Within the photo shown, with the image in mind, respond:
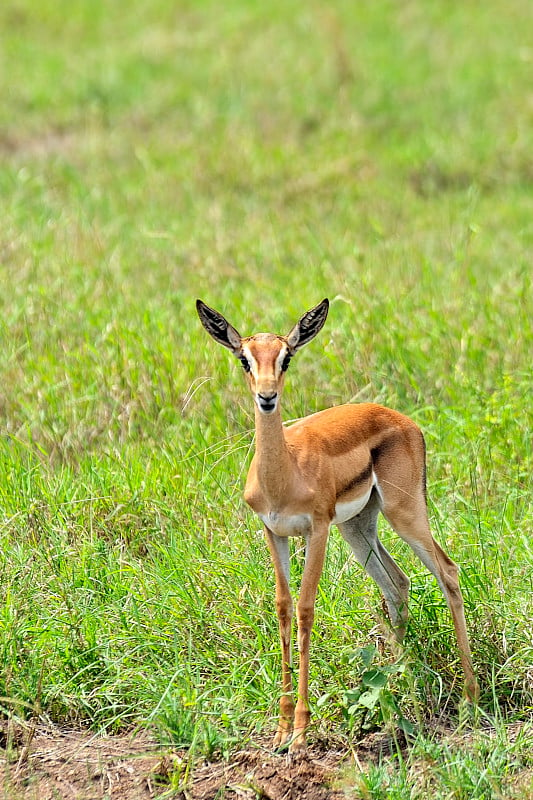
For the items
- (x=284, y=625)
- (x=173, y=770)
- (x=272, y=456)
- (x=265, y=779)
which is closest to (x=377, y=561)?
(x=284, y=625)

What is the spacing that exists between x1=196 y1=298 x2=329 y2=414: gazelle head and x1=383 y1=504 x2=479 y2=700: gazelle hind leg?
2.35 ft

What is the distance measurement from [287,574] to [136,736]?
0.76 meters

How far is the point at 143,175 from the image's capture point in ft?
33.4

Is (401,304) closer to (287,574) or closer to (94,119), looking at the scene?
(287,574)

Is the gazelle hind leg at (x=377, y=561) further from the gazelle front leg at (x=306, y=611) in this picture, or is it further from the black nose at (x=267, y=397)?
the black nose at (x=267, y=397)

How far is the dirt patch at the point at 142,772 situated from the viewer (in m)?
3.59

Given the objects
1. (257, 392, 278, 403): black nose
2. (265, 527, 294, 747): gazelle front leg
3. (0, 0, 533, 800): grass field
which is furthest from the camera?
(0, 0, 533, 800): grass field

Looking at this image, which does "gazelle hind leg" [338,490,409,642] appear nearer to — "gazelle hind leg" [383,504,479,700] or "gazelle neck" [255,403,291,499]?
"gazelle hind leg" [383,504,479,700]

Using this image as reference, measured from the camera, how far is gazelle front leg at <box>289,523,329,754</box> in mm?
3668

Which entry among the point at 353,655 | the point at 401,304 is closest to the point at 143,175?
the point at 401,304

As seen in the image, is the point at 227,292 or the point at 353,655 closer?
the point at 353,655

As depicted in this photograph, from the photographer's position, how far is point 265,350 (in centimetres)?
345

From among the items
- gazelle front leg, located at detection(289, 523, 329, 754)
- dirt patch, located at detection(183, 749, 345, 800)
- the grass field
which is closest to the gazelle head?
gazelle front leg, located at detection(289, 523, 329, 754)

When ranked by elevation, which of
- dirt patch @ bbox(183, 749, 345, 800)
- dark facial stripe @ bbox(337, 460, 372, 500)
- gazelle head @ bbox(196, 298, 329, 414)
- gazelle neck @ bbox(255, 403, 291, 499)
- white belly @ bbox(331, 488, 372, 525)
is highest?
gazelle head @ bbox(196, 298, 329, 414)
